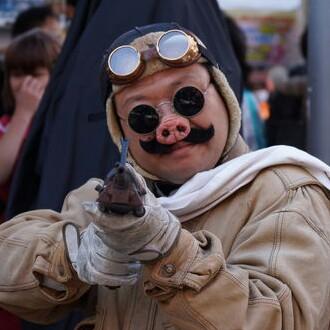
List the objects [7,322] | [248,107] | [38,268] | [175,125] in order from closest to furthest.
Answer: [38,268]
[175,125]
[7,322]
[248,107]

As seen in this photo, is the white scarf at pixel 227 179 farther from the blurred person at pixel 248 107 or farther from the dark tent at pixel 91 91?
the blurred person at pixel 248 107

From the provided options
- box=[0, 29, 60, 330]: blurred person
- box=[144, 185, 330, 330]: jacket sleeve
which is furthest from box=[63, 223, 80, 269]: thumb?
box=[0, 29, 60, 330]: blurred person

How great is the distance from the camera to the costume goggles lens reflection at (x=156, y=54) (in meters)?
1.92

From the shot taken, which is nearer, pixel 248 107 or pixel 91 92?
pixel 91 92

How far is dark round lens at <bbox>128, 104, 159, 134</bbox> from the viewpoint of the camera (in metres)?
1.92

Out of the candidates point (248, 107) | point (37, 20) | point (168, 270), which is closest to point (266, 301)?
point (168, 270)

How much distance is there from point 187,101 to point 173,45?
0.14 metres

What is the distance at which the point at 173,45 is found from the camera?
192 cm

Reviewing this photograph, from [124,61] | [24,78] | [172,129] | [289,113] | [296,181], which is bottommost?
[289,113]

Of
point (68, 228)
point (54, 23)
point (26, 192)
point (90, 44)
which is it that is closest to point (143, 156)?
point (68, 228)

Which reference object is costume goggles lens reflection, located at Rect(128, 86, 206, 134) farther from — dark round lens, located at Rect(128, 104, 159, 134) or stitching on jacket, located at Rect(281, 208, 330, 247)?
stitching on jacket, located at Rect(281, 208, 330, 247)

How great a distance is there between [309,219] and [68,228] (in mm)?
543

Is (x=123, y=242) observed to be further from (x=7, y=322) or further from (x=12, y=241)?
(x=7, y=322)

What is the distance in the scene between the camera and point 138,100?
195 centimetres
